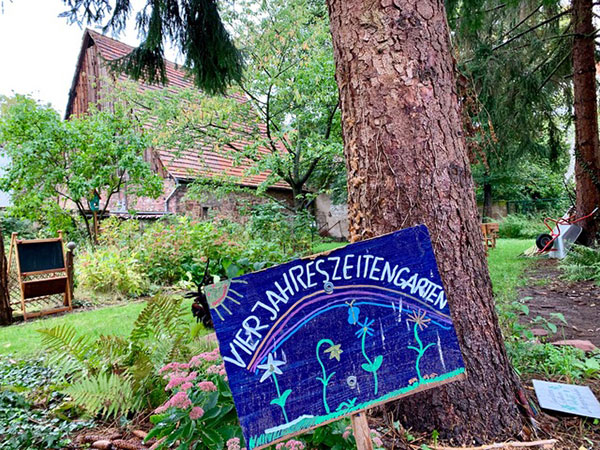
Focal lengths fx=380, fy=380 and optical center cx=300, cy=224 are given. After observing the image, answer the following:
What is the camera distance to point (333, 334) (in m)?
1.22

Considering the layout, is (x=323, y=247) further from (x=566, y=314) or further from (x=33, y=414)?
(x=33, y=414)

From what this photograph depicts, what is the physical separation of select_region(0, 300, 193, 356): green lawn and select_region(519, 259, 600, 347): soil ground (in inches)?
154

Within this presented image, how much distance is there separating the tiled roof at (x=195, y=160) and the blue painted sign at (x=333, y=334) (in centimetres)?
847

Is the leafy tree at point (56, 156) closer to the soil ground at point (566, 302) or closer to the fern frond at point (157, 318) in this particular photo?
the fern frond at point (157, 318)

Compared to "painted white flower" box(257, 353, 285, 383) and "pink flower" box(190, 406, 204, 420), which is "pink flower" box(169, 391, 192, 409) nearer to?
"pink flower" box(190, 406, 204, 420)

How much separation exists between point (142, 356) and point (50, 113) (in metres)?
9.15

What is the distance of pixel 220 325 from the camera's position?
1.13 meters

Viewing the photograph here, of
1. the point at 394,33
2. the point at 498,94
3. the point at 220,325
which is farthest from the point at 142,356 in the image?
the point at 498,94

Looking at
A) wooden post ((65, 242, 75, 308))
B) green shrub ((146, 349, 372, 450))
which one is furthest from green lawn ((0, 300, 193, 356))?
green shrub ((146, 349, 372, 450))

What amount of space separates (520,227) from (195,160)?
12915 mm

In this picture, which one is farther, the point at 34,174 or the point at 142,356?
the point at 34,174

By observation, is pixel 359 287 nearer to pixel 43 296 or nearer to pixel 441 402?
pixel 441 402

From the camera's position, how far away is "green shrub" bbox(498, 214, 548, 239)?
577 inches

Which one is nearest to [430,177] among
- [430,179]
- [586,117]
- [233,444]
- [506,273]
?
[430,179]
